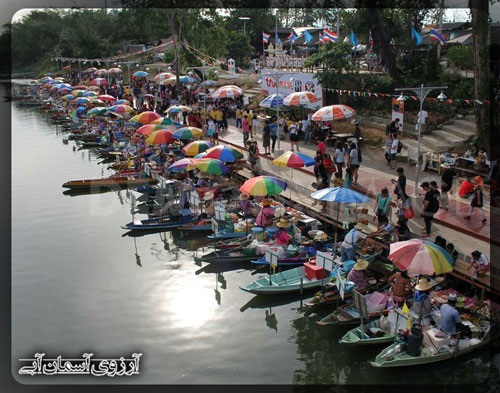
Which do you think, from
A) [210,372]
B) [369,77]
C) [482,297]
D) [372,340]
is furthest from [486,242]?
[369,77]

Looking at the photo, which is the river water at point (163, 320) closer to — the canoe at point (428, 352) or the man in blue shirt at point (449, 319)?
the canoe at point (428, 352)

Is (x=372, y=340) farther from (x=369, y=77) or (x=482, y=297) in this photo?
(x=369, y=77)

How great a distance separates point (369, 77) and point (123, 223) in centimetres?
1659

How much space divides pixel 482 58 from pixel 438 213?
7.98m

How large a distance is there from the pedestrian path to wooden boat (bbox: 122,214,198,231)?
428 centimetres

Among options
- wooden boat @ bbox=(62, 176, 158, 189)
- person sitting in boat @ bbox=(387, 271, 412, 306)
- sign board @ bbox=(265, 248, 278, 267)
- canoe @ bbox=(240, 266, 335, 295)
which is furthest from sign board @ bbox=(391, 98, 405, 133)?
person sitting in boat @ bbox=(387, 271, 412, 306)

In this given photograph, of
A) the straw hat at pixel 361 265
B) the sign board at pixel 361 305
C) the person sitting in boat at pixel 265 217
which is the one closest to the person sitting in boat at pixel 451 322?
the sign board at pixel 361 305

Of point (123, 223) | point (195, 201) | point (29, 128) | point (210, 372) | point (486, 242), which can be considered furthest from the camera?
point (29, 128)

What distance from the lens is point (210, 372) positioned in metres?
11.7

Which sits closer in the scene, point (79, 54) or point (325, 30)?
point (325, 30)

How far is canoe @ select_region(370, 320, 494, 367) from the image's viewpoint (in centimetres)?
1118

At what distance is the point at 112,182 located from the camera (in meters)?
25.8

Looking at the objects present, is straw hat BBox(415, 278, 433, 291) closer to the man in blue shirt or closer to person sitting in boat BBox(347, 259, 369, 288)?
the man in blue shirt

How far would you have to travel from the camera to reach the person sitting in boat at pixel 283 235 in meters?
16.5
